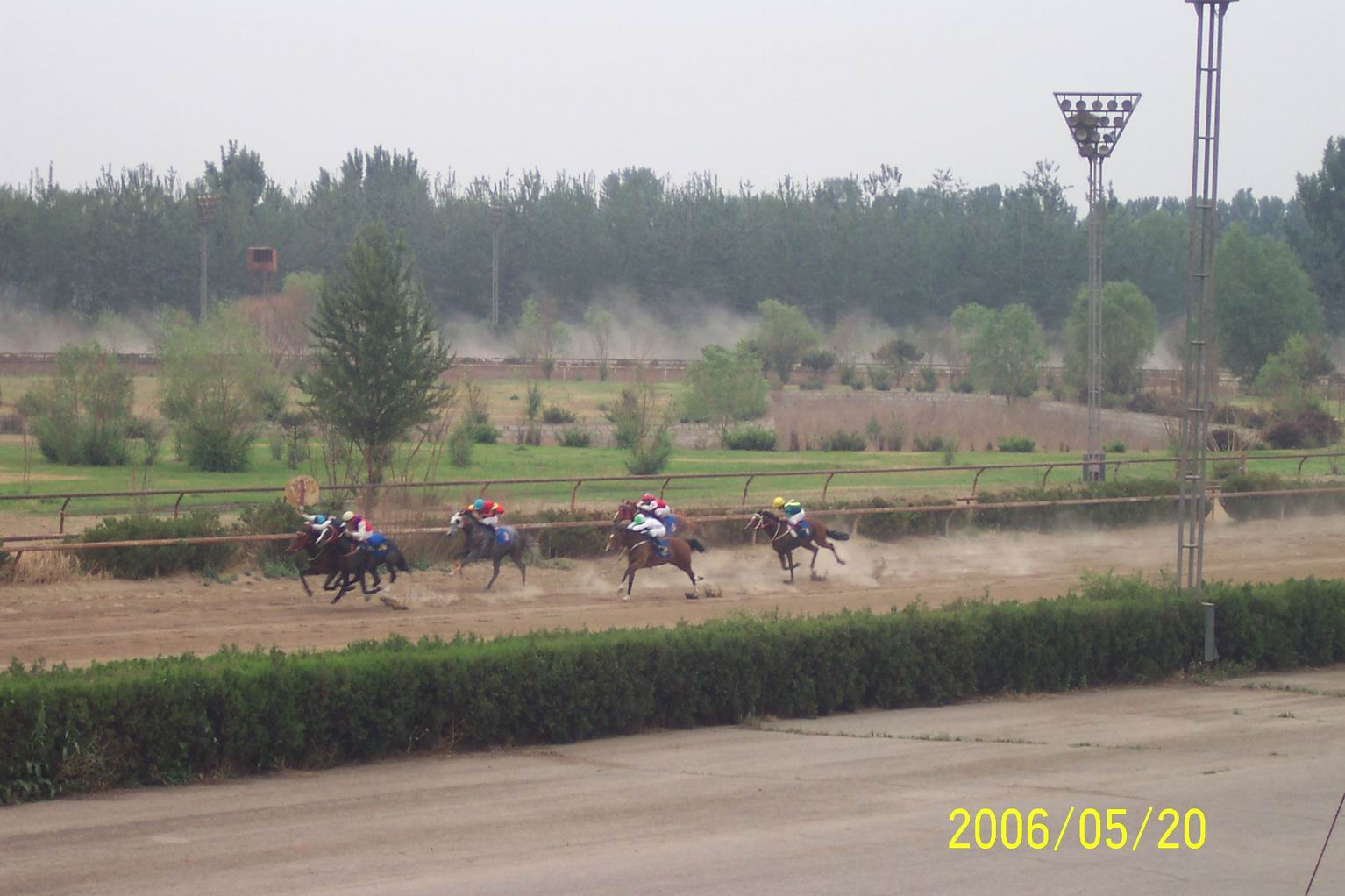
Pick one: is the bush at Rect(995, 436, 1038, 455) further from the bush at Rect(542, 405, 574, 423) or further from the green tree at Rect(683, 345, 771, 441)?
the bush at Rect(542, 405, 574, 423)

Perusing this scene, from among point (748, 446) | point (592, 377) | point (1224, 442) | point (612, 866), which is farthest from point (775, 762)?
point (592, 377)

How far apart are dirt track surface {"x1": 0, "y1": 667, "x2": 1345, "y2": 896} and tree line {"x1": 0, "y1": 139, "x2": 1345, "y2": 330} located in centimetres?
7444

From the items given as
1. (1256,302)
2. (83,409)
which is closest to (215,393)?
(83,409)

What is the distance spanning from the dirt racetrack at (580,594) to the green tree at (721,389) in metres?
19.3

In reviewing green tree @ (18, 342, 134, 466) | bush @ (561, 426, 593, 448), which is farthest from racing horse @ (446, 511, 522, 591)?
bush @ (561, 426, 593, 448)

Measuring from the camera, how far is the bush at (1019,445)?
42.7 m

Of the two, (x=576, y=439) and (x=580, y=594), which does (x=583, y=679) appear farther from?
(x=576, y=439)

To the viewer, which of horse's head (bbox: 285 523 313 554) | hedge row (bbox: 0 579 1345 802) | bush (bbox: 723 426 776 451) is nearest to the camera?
hedge row (bbox: 0 579 1345 802)

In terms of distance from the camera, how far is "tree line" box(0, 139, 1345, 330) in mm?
81125

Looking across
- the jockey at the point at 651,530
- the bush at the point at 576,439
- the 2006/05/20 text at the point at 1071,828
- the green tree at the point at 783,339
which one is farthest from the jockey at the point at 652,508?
the green tree at the point at 783,339

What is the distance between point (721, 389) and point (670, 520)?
1010 inches

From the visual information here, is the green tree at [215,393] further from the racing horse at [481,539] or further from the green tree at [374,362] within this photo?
the racing horse at [481,539]

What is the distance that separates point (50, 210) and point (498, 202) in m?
26.9

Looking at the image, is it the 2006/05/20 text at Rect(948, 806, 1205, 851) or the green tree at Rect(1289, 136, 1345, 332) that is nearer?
the 2006/05/20 text at Rect(948, 806, 1205, 851)
